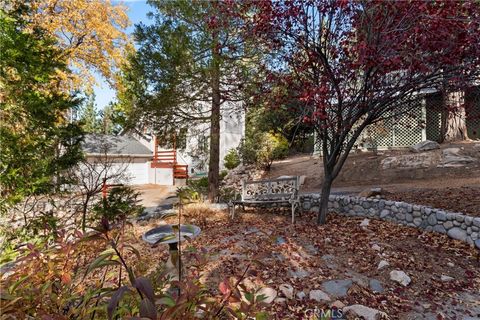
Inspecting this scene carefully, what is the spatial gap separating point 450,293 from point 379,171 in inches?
260

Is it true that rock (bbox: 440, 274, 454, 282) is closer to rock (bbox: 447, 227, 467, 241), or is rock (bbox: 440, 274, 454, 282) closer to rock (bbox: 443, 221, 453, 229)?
rock (bbox: 447, 227, 467, 241)

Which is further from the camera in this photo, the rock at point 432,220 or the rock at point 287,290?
the rock at point 432,220

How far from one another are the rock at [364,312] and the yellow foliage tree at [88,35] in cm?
1120

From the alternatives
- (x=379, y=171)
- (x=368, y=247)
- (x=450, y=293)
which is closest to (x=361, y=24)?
(x=368, y=247)

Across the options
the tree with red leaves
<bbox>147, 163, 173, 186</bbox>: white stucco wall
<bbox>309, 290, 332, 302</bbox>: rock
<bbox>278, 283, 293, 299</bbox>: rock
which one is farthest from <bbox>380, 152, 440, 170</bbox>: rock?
<bbox>147, 163, 173, 186</bbox>: white stucco wall

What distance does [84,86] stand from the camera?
471 inches

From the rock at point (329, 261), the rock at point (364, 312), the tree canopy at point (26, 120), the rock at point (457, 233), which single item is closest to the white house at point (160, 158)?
the tree canopy at point (26, 120)

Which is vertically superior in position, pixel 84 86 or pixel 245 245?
pixel 84 86

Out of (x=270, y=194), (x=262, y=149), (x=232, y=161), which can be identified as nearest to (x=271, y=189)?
(x=270, y=194)

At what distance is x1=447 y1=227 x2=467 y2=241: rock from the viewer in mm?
4121

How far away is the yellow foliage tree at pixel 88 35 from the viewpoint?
10.6m

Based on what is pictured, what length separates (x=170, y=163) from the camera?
653 inches

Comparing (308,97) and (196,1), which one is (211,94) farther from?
(308,97)

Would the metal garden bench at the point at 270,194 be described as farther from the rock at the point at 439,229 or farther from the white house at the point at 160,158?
the white house at the point at 160,158
